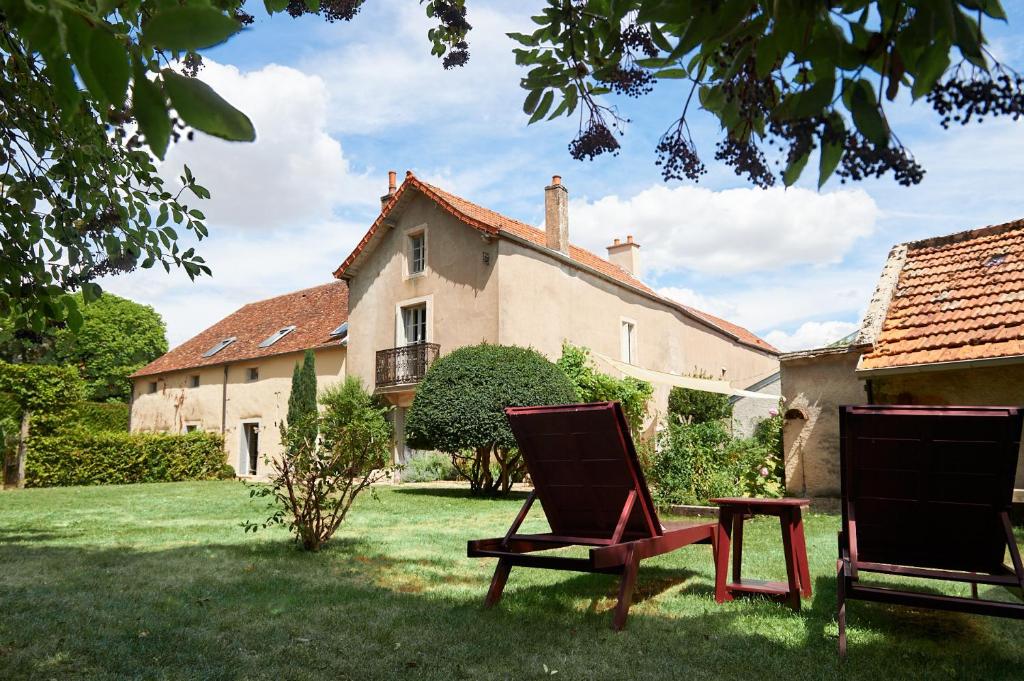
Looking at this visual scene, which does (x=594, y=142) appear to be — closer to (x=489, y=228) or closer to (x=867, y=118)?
(x=867, y=118)

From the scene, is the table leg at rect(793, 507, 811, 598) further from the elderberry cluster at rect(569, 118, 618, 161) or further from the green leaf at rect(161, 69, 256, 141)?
the green leaf at rect(161, 69, 256, 141)

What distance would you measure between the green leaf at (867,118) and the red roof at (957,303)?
7.96 metres

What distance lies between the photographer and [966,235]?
11250 millimetres

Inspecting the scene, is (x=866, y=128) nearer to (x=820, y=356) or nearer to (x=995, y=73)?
(x=995, y=73)

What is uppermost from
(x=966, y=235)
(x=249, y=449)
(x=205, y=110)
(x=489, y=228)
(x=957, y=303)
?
(x=489, y=228)

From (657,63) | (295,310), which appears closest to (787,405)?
(657,63)

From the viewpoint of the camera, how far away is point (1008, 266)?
9844mm

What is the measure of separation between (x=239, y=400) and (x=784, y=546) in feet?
77.5

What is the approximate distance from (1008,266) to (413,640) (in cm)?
991

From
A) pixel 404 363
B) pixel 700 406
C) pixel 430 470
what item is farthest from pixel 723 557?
pixel 700 406

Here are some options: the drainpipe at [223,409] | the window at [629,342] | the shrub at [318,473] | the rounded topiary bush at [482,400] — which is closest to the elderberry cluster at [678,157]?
the shrub at [318,473]

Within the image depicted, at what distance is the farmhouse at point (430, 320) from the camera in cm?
1928

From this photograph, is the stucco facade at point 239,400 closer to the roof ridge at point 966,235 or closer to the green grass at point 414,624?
the roof ridge at point 966,235

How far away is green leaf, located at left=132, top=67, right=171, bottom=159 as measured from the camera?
119 centimetres
